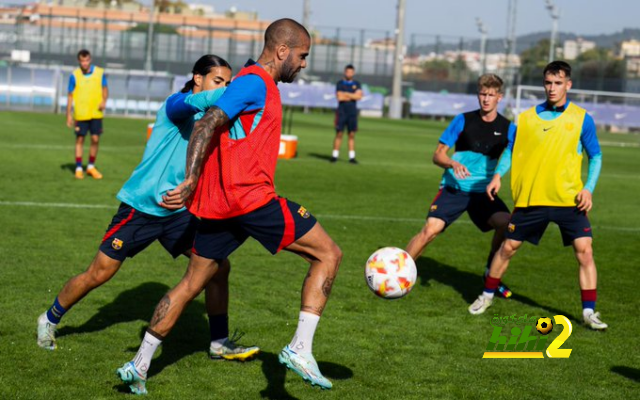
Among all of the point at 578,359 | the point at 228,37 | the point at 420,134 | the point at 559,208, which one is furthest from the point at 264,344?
the point at 228,37

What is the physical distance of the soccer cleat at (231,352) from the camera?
6.20 meters

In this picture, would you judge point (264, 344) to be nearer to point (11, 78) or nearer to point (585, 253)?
point (585, 253)

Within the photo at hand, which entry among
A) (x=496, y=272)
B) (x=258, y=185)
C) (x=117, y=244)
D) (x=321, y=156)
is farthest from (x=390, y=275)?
(x=321, y=156)

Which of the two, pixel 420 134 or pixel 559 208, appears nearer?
pixel 559 208

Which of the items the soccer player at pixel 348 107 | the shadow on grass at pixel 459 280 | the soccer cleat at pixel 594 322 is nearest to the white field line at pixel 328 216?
the shadow on grass at pixel 459 280

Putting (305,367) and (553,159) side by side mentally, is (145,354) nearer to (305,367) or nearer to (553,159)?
(305,367)

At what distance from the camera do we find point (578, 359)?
661 centimetres

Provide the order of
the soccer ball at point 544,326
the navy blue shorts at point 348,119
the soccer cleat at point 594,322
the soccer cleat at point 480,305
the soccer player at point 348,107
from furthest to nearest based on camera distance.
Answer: the navy blue shorts at point 348,119
the soccer player at point 348,107
the soccer cleat at point 480,305
the soccer cleat at point 594,322
the soccer ball at point 544,326

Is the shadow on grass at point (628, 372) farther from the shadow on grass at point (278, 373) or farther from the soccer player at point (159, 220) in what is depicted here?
the soccer player at point (159, 220)

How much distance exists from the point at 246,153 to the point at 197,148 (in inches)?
12.6

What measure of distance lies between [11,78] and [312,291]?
3447cm

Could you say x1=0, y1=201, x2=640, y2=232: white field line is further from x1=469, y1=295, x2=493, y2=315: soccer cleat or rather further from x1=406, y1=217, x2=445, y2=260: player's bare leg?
x1=469, y1=295, x2=493, y2=315: soccer cleat

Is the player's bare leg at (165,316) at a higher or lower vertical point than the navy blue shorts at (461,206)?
lower

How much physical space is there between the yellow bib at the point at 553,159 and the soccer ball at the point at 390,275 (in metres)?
2.31
